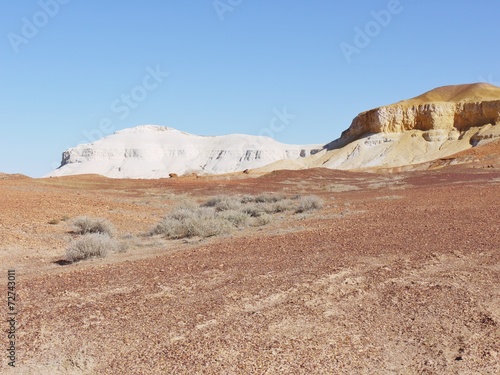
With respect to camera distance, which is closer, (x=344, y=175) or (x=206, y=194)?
(x=206, y=194)

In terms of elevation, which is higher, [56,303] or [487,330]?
[56,303]

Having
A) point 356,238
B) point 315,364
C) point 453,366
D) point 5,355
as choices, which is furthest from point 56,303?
point 356,238

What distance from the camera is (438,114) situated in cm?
9288

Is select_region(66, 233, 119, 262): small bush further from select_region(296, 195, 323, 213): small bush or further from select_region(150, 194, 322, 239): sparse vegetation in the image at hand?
select_region(296, 195, 323, 213): small bush

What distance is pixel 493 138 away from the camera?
80938 mm

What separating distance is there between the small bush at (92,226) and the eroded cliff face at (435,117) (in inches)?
3255

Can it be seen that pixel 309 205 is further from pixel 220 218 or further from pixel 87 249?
pixel 87 249

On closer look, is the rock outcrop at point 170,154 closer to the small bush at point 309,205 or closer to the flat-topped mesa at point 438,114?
the flat-topped mesa at point 438,114

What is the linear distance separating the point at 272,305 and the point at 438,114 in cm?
9274

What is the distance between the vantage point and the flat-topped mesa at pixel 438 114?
295 ft

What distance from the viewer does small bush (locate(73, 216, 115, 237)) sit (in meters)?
17.0

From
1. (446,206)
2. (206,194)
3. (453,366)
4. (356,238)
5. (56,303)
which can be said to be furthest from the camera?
(206,194)

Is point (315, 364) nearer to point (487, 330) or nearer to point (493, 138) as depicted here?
point (487, 330)

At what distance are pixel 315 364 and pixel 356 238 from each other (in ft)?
25.7
